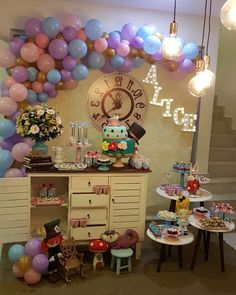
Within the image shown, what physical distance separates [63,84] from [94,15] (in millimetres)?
955

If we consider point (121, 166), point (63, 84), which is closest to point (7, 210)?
point (121, 166)

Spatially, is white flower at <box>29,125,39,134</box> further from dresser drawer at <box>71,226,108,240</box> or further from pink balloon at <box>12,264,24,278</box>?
pink balloon at <box>12,264,24,278</box>

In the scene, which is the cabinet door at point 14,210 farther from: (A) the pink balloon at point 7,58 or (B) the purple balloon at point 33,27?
(B) the purple balloon at point 33,27

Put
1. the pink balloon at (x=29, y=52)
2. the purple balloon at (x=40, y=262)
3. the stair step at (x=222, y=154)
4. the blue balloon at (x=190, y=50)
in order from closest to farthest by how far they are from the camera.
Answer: the purple balloon at (x=40, y=262), the pink balloon at (x=29, y=52), the blue balloon at (x=190, y=50), the stair step at (x=222, y=154)

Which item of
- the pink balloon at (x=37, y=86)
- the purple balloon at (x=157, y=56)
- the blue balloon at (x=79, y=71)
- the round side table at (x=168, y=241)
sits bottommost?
the round side table at (x=168, y=241)

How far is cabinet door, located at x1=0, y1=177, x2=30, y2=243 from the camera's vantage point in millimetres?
3385

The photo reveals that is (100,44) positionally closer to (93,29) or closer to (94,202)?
(93,29)

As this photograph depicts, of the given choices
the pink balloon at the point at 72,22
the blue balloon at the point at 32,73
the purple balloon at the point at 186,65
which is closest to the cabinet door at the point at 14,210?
the blue balloon at the point at 32,73

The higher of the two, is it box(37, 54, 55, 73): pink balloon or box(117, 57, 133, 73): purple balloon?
box(117, 57, 133, 73): purple balloon

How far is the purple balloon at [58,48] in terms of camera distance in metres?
3.60

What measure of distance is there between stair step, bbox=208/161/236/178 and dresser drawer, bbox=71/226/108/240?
222 cm

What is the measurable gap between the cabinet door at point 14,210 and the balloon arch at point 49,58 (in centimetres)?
19

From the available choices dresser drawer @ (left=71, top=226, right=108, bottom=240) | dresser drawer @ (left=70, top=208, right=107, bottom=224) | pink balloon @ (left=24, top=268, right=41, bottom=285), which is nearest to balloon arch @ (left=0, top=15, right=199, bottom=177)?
dresser drawer @ (left=70, top=208, right=107, bottom=224)

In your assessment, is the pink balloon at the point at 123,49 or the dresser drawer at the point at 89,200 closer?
the dresser drawer at the point at 89,200
